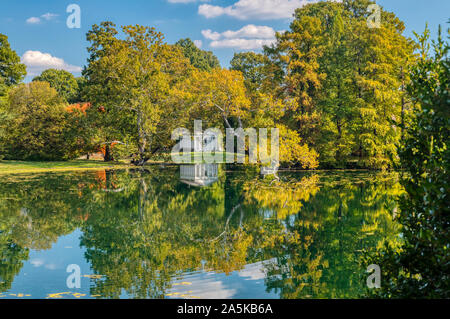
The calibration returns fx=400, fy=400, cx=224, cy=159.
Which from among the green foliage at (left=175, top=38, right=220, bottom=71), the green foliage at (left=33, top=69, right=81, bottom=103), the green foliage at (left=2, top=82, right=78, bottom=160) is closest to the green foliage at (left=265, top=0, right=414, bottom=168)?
the green foliage at (left=2, top=82, right=78, bottom=160)

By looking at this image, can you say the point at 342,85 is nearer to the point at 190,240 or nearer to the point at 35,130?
the point at 190,240

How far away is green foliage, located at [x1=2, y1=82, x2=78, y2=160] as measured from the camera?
1361 inches

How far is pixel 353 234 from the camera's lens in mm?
10047

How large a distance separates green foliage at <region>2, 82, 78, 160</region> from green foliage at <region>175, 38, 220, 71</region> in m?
23.6

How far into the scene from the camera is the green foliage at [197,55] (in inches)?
2272

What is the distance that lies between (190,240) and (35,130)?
30.3 m

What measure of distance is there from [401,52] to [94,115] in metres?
23.2

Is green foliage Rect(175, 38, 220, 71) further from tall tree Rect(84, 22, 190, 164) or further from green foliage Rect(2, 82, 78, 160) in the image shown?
green foliage Rect(2, 82, 78, 160)

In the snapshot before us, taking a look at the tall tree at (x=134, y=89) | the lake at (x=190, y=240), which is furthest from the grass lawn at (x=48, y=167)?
the lake at (x=190, y=240)

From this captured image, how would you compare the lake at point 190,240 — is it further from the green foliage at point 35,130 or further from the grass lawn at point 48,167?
the green foliage at point 35,130

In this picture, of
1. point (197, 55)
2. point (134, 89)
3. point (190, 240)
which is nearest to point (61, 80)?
point (197, 55)

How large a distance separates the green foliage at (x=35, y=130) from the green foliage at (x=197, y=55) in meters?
23.6

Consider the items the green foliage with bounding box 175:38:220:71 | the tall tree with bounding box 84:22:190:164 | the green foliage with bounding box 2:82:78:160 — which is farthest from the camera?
the green foliage with bounding box 175:38:220:71
